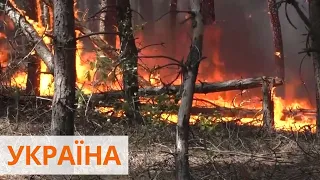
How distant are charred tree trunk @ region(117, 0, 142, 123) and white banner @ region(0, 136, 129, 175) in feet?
4.03

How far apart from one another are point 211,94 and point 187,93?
9912 millimetres

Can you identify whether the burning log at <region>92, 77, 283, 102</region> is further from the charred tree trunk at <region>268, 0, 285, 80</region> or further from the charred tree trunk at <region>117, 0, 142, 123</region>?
the charred tree trunk at <region>268, 0, 285, 80</region>

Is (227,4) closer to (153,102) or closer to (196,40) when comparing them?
(153,102)

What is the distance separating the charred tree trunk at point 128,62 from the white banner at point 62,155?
1227mm

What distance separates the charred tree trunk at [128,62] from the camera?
7941mm

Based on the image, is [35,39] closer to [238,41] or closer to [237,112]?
[237,112]

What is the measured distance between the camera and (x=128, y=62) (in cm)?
790

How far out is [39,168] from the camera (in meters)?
5.95

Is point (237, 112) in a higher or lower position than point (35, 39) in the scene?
lower

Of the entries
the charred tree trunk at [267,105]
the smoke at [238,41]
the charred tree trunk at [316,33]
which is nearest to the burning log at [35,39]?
the charred tree trunk at [267,105]

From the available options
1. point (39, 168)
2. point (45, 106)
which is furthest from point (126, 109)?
point (39, 168)

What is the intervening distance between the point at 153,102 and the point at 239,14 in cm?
1182

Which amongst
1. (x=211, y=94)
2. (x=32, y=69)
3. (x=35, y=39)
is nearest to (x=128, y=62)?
(x=35, y=39)

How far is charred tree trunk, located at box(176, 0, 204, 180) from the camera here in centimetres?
493
